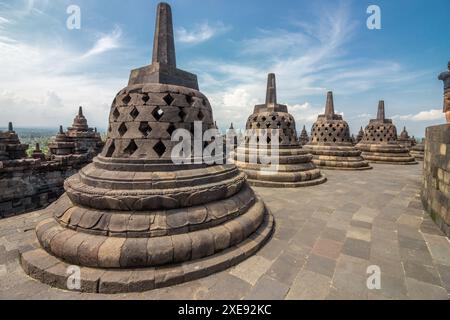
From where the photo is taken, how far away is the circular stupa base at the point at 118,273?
2.42 m

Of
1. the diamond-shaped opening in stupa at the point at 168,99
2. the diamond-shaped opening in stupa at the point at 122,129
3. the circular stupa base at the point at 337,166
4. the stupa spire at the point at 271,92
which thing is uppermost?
the stupa spire at the point at 271,92

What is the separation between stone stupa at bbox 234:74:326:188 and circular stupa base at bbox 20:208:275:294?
5.15 m

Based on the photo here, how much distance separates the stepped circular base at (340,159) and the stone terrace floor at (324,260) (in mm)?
6245

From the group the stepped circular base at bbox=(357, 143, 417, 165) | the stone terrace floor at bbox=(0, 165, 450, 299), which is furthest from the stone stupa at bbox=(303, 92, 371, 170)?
the stone terrace floor at bbox=(0, 165, 450, 299)

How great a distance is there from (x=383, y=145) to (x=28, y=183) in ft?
61.9

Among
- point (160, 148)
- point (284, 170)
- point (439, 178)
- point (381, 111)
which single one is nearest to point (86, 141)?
point (284, 170)

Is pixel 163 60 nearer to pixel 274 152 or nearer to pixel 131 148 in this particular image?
pixel 131 148

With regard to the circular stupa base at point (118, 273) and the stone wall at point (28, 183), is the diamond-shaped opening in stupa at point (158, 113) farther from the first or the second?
the stone wall at point (28, 183)

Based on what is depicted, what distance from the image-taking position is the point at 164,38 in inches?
159

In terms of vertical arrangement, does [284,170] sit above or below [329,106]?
below

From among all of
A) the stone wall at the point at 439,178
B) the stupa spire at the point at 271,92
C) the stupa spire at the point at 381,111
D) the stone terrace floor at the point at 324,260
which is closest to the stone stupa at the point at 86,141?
the stone terrace floor at the point at 324,260

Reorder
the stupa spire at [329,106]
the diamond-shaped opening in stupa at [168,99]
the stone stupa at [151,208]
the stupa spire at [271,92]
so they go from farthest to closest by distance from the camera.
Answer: the stupa spire at [329,106] < the stupa spire at [271,92] < the diamond-shaped opening in stupa at [168,99] < the stone stupa at [151,208]
